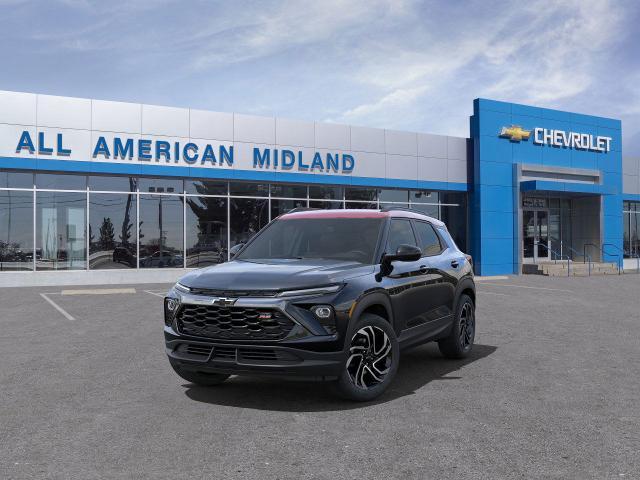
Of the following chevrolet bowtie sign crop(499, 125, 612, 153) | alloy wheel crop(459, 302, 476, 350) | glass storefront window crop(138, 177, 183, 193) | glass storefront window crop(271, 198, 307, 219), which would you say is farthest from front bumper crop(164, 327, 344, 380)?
chevrolet bowtie sign crop(499, 125, 612, 153)

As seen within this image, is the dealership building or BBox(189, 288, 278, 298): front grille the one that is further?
the dealership building

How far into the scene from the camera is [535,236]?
29.8 meters

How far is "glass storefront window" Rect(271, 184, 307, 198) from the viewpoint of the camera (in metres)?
24.3

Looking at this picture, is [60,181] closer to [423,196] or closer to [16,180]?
[16,180]

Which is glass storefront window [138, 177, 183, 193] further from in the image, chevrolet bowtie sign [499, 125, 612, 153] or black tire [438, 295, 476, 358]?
black tire [438, 295, 476, 358]

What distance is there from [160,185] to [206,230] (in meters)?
2.35

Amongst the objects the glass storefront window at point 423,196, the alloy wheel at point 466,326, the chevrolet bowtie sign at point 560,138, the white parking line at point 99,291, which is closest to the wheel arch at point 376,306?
the alloy wheel at point 466,326

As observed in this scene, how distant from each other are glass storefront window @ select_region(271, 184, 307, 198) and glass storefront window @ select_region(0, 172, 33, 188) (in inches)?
342

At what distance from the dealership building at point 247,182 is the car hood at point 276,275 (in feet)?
54.7

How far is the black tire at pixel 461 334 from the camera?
24.4 feet

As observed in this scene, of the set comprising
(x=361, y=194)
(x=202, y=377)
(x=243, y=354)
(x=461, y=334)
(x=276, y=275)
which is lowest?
(x=202, y=377)

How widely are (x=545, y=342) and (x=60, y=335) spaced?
7.36 metres

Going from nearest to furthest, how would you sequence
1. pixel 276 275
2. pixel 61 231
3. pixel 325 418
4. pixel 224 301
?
pixel 325 418
pixel 224 301
pixel 276 275
pixel 61 231

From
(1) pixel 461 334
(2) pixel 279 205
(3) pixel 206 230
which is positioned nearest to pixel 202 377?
(1) pixel 461 334
